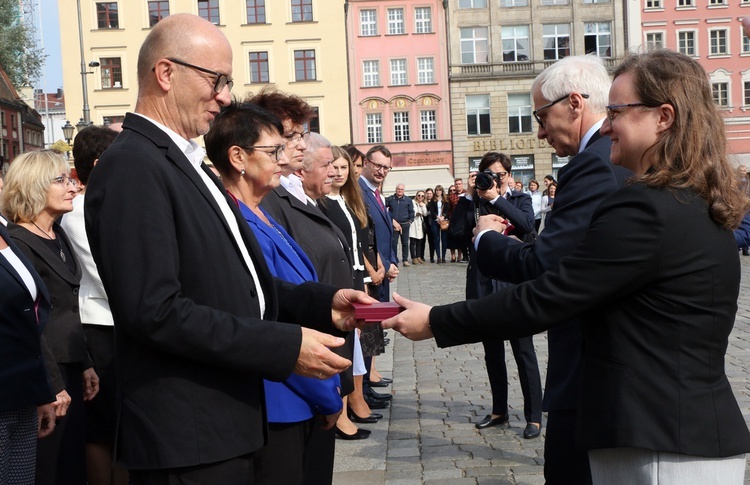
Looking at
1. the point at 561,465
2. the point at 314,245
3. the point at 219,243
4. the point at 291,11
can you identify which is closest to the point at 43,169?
the point at 314,245

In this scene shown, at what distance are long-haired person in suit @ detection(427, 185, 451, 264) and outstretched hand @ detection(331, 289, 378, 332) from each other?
22571 mm

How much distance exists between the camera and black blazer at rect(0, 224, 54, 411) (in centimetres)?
403

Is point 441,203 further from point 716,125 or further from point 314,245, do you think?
point 716,125

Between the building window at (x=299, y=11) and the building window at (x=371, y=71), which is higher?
the building window at (x=299, y=11)

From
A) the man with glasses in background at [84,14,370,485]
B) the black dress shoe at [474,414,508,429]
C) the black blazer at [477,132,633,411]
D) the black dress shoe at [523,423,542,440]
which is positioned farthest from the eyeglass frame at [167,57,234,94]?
the black dress shoe at [474,414,508,429]

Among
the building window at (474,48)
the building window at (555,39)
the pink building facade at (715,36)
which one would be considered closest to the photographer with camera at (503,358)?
the building window at (474,48)

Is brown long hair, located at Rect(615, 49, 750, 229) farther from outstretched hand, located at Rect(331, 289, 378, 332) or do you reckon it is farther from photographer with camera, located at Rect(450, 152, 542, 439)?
photographer with camera, located at Rect(450, 152, 542, 439)

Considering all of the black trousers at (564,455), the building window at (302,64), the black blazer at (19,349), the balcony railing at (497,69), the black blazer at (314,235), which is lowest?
the black trousers at (564,455)

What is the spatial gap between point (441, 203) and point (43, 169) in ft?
74.6

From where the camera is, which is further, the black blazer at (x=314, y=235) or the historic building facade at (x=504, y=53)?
the historic building facade at (x=504, y=53)

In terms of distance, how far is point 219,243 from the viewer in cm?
294

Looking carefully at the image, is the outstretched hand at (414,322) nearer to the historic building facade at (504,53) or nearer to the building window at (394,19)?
the historic building facade at (504,53)

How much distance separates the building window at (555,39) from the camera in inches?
2130

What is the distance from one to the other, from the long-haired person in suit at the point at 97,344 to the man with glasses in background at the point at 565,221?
215 cm
